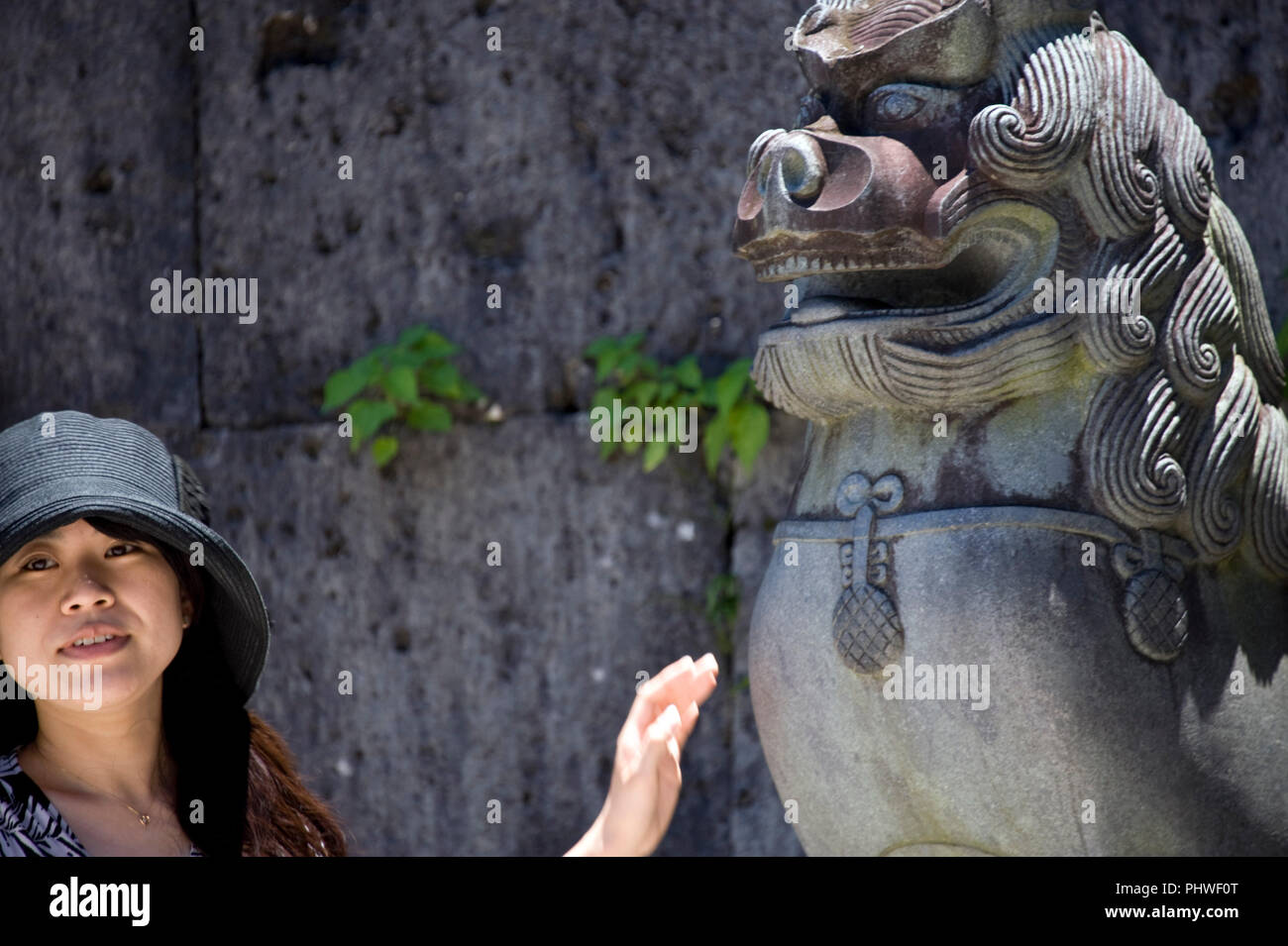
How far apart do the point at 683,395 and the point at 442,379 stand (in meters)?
0.66

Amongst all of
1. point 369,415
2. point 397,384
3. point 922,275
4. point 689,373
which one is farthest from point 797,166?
point 369,415

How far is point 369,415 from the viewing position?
4500mm

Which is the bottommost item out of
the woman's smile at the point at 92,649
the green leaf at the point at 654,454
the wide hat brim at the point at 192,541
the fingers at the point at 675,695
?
the fingers at the point at 675,695

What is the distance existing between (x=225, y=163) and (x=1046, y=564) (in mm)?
3223

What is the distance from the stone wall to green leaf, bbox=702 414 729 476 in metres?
0.10

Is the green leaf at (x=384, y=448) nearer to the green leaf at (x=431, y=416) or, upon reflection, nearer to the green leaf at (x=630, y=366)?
the green leaf at (x=431, y=416)

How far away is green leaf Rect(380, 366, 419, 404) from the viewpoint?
4418 millimetres

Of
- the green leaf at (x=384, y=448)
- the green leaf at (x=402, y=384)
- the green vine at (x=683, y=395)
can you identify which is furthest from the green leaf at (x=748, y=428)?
the green leaf at (x=384, y=448)

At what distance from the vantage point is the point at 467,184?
15.3 ft

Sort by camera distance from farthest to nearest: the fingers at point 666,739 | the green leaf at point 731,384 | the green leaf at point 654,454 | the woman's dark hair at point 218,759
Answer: the green leaf at point 654,454 → the green leaf at point 731,384 → the woman's dark hair at point 218,759 → the fingers at point 666,739

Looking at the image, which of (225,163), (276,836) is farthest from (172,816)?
(225,163)

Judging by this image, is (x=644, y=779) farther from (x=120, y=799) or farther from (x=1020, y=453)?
(x=1020, y=453)

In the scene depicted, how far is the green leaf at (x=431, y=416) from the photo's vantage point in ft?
14.8

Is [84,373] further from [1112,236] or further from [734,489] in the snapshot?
[1112,236]
